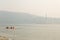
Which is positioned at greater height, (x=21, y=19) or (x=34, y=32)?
(x=21, y=19)

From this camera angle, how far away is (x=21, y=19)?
187 cm

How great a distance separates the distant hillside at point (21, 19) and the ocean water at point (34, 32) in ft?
0.21

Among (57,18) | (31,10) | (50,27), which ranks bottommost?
(50,27)

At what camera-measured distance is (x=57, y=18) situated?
189 centimetres

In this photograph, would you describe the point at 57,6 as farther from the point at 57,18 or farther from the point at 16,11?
the point at 16,11

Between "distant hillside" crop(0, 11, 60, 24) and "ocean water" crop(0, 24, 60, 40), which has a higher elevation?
"distant hillside" crop(0, 11, 60, 24)

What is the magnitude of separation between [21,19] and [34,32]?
0.29 metres

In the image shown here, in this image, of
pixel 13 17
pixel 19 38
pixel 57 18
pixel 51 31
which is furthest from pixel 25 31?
pixel 57 18

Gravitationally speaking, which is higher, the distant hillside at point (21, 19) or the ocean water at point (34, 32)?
the distant hillside at point (21, 19)

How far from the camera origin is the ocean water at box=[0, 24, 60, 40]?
183 centimetres

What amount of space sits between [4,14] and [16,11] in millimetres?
190

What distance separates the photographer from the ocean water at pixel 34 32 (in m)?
1.83

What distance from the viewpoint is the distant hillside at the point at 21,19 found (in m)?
1.85

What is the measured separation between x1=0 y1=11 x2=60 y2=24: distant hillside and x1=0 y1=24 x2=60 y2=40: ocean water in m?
0.06
